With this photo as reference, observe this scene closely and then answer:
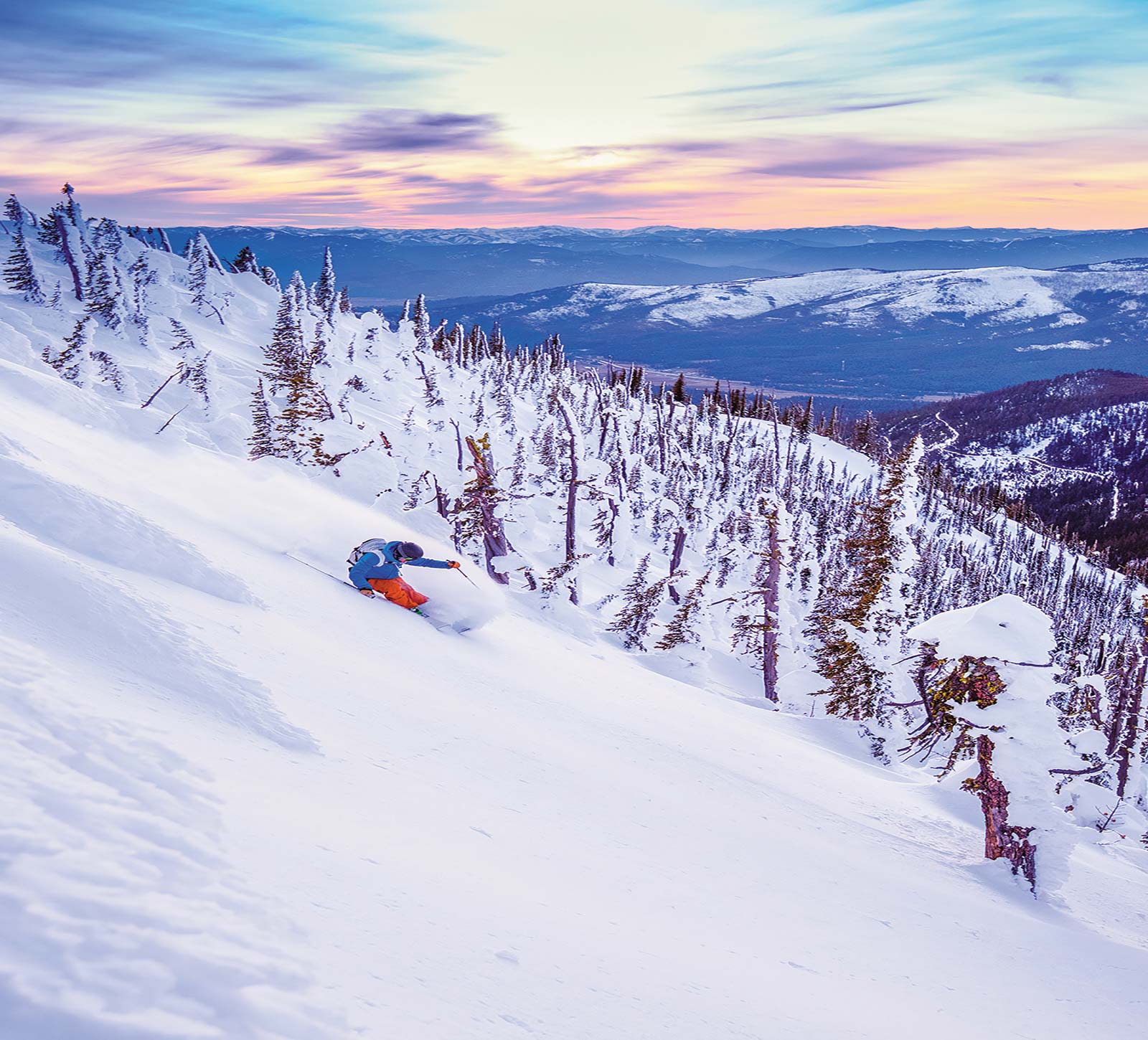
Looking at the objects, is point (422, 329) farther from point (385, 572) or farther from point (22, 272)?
point (385, 572)

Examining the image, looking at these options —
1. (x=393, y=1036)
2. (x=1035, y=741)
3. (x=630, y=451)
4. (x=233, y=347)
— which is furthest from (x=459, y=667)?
(x=630, y=451)

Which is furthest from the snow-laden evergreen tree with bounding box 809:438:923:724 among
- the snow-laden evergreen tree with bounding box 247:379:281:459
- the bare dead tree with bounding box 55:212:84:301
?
the bare dead tree with bounding box 55:212:84:301

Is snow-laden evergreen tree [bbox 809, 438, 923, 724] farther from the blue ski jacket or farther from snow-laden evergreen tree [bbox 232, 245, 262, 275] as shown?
snow-laden evergreen tree [bbox 232, 245, 262, 275]

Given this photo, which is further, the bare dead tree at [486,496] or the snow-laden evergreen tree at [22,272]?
the snow-laden evergreen tree at [22,272]

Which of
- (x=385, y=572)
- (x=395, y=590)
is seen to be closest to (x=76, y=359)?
(x=385, y=572)

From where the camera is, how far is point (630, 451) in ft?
261

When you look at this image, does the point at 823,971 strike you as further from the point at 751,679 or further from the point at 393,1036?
the point at 751,679

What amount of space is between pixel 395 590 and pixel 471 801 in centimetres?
718

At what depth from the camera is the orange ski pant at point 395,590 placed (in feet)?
44.7

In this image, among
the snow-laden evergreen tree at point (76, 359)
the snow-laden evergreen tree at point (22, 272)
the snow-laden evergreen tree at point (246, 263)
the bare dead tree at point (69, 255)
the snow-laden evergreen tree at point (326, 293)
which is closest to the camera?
the snow-laden evergreen tree at point (76, 359)

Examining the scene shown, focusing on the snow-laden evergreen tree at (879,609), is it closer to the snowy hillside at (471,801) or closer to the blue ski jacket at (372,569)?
the snowy hillside at (471,801)

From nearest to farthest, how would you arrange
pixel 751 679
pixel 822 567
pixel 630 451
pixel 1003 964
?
pixel 1003 964 < pixel 751 679 < pixel 822 567 < pixel 630 451

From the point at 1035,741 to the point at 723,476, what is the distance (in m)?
80.4

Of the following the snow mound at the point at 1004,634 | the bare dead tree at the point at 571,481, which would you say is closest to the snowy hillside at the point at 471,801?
the snow mound at the point at 1004,634
